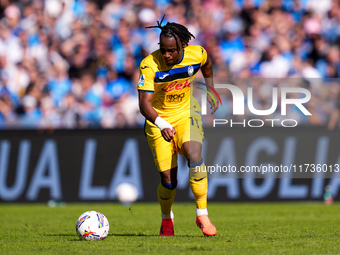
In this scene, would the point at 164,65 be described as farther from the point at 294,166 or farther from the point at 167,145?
the point at 294,166

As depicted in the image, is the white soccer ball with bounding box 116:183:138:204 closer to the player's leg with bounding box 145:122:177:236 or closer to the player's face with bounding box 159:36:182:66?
the player's leg with bounding box 145:122:177:236

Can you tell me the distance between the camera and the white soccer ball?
12.1 meters

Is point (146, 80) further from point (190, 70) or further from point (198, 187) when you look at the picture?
point (198, 187)

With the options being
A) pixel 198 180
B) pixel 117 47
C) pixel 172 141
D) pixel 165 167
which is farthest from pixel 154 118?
pixel 117 47

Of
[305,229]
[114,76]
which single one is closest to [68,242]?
[305,229]

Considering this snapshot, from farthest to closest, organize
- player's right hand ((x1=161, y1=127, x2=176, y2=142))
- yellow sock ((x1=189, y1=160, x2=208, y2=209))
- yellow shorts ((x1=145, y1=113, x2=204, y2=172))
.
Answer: yellow shorts ((x1=145, y1=113, x2=204, y2=172)), yellow sock ((x1=189, y1=160, x2=208, y2=209)), player's right hand ((x1=161, y1=127, x2=176, y2=142))

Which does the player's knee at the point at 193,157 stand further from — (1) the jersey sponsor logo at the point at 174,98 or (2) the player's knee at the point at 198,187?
(1) the jersey sponsor logo at the point at 174,98

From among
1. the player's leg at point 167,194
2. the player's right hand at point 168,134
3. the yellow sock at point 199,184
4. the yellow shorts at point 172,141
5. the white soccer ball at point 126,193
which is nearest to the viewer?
the player's right hand at point 168,134

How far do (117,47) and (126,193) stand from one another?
4.76m

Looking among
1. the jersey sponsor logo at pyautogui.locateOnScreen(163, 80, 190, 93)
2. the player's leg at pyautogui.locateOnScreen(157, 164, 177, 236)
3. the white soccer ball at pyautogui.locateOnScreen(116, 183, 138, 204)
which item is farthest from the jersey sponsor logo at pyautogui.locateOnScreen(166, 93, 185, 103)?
the white soccer ball at pyautogui.locateOnScreen(116, 183, 138, 204)

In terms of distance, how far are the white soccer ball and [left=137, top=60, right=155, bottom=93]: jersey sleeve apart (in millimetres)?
5930

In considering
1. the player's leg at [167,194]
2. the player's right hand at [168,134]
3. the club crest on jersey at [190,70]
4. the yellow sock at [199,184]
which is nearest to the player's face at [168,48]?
the club crest on jersey at [190,70]

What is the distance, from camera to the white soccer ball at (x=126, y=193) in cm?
1208

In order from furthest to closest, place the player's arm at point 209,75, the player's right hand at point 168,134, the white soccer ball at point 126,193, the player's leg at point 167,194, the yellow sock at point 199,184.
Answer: the white soccer ball at point 126,193, the player's arm at point 209,75, the player's leg at point 167,194, the yellow sock at point 199,184, the player's right hand at point 168,134
